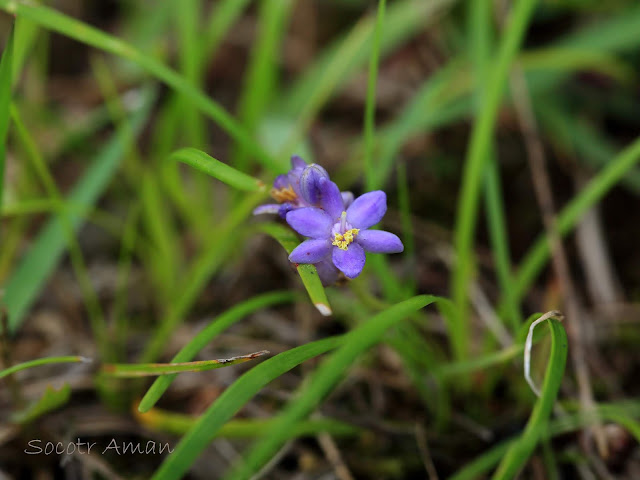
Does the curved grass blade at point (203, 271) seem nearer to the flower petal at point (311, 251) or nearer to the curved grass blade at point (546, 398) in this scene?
the flower petal at point (311, 251)

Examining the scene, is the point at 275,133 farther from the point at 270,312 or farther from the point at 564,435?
the point at 564,435

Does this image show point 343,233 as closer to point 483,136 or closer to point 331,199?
point 331,199

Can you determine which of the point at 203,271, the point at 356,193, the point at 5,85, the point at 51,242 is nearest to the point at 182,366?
the point at 203,271

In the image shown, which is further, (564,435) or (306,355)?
(564,435)

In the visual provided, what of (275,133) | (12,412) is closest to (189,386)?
(12,412)

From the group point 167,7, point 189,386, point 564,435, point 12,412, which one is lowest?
point 564,435

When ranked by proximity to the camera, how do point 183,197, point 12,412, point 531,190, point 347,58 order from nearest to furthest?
point 12,412 → point 183,197 → point 347,58 → point 531,190
